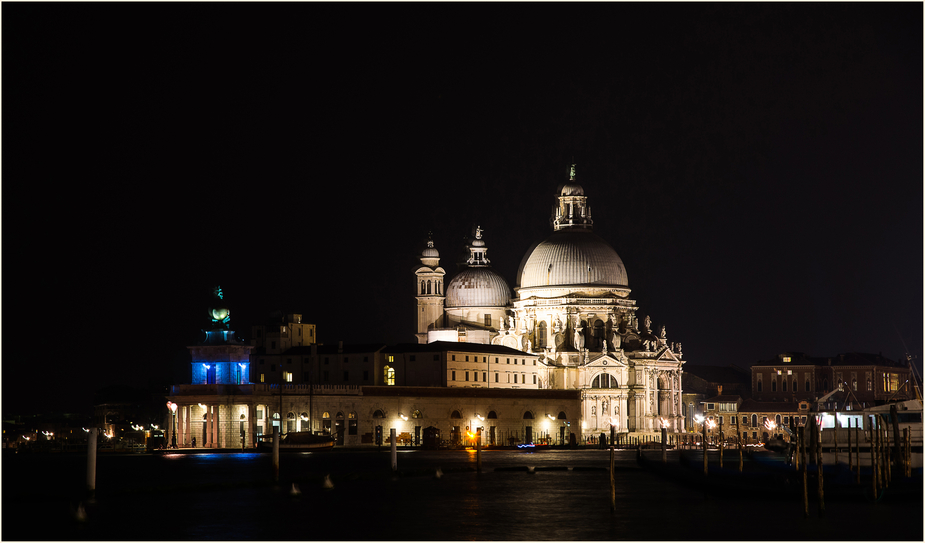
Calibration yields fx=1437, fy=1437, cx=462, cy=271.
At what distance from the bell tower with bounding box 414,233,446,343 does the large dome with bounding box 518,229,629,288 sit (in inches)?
323

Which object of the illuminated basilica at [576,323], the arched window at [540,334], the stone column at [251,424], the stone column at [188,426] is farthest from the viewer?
the arched window at [540,334]

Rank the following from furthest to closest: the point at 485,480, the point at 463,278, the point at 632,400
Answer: the point at 463,278 → the point at 632,400 → the point at 485,480

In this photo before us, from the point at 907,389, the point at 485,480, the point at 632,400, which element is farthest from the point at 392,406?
the point at 907,389

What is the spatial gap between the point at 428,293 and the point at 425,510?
8276cm

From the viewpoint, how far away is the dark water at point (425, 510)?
37531 mm

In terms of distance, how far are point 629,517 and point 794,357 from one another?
11279 cm

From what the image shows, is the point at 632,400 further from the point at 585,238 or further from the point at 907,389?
the point at 907,389

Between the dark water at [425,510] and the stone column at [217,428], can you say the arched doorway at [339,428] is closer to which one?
the stone column at [217,428]

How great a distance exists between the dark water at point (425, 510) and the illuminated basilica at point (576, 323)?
52903 mm

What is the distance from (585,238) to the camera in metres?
121

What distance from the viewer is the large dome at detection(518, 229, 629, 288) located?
11894 cm

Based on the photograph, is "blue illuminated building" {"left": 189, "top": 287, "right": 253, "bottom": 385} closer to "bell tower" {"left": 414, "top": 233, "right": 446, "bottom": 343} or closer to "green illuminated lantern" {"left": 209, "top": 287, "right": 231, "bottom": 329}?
"green illuminated lantern" {"left": 209, "top": 287, "right": 231, "bottom": 329}

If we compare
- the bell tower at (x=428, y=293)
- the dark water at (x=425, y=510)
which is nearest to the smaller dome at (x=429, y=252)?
the bell tower at (x=428, y=293)

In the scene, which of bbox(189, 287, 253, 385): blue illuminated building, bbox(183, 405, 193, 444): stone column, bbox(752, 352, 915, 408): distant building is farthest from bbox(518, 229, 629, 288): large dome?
bbox(183, 405, 193, 444): stone column
